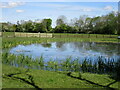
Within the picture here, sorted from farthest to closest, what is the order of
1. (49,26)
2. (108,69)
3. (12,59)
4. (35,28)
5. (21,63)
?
(49,26) → (35,28) → (12,59) → (21,63) → (108,69)

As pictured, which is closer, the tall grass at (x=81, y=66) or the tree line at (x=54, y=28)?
the tall grass at (x=81, y=66)

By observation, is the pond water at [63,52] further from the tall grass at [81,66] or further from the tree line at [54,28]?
the tree line at [54,28]

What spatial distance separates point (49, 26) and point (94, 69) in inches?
2256

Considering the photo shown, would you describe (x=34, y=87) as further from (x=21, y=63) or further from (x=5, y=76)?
(x=21, y=63)

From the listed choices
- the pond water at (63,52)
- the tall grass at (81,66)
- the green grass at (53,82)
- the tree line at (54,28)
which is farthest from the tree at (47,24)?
the green grass at (53,82)

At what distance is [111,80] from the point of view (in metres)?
6.98

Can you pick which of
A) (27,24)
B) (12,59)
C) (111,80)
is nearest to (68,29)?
(27,24)

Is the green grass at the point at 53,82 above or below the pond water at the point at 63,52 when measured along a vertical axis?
above

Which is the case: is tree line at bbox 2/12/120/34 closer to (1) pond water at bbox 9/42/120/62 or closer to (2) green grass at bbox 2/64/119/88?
(1) pond water at bbox 9/42/120/62

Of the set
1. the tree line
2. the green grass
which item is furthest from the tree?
the green grass

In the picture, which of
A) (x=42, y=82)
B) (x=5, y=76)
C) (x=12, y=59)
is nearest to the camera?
(x=42, y=82)

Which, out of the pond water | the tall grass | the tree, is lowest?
the pond water

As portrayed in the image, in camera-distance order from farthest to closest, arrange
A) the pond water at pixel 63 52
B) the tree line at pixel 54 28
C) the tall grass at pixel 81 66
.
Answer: the tree line at pixel 54 28 → the pond water at pixel 63 52 → the tall grass at pixel 81 66

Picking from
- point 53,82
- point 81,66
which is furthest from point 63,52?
point 53,82
